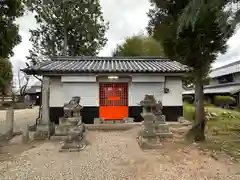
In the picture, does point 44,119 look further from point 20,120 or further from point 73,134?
point 20,120

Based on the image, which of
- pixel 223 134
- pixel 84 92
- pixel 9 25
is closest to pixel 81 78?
pixel 84 92

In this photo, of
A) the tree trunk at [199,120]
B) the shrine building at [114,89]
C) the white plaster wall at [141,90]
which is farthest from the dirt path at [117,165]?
the white plaster wall at [141,90]

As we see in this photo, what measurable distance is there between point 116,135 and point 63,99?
355 cm

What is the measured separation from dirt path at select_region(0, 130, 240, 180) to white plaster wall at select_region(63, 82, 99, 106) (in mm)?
4188

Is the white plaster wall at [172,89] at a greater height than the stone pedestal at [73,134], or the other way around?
the white plaster wall at [172,89]

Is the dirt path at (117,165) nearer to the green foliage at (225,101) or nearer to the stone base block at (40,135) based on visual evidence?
the stone base block at (40,135)

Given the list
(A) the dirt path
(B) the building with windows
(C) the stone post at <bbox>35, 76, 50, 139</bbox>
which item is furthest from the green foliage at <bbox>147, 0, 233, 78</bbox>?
(B) the building with windows

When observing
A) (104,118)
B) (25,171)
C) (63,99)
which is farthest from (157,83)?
(25,171)

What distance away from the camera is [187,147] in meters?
7.28

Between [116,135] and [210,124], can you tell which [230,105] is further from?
[116,135]

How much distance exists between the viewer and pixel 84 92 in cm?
1177

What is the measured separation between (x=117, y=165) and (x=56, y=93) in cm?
682

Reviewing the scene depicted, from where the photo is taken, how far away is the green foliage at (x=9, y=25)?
31.2 feet

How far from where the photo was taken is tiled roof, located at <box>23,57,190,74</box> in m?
11.1
